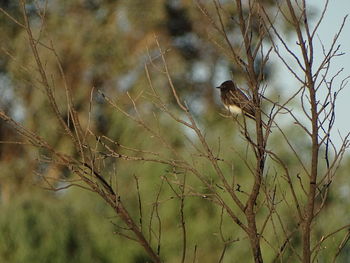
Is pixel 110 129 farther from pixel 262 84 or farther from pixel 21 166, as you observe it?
pixel 262 84

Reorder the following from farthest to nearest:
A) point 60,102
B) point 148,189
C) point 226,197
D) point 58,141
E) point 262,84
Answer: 1. point 58,141
2. point 60,102
3. point 148,189
4. point 226,197
5. point 262,84

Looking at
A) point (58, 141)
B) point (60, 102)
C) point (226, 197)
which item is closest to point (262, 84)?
point (226, 197)

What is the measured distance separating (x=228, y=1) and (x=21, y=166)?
4580mm

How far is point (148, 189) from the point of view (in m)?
8.45

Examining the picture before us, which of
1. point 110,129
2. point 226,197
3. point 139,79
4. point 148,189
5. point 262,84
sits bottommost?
point 262,84

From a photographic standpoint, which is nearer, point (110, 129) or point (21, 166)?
point (110, 129)

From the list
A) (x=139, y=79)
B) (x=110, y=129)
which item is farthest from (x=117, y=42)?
(x=110, y=129)

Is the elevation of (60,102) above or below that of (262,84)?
above

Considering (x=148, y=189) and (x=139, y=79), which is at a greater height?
(x=139, y=79)

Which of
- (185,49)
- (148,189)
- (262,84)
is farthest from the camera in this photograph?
(185,49)

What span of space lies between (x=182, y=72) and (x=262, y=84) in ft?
43.3

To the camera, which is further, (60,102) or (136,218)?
(60,102)

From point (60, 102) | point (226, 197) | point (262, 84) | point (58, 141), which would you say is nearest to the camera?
point (262, 84)

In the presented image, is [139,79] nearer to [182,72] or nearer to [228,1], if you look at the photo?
[182,72]
